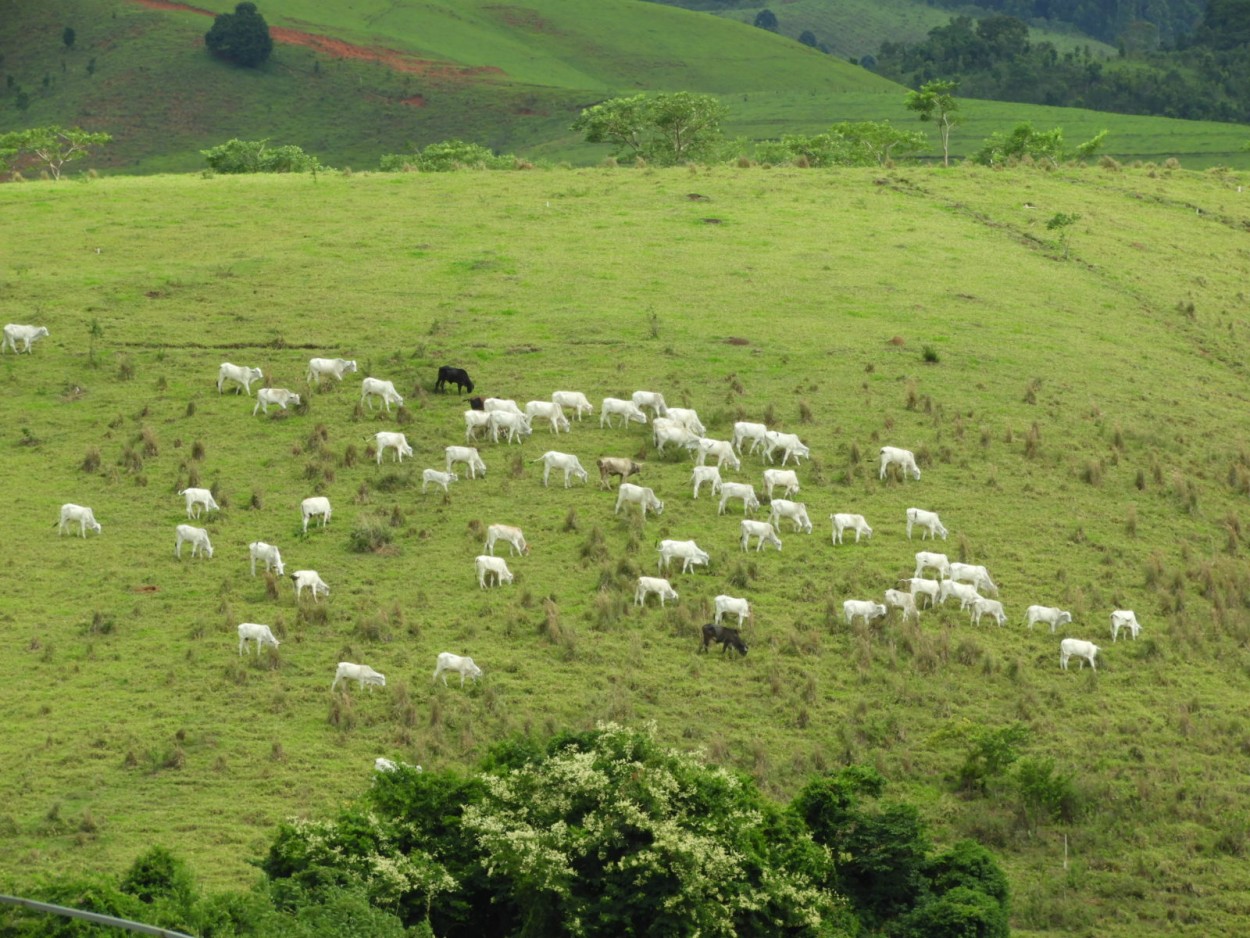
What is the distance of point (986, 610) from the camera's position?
3200 centimetres

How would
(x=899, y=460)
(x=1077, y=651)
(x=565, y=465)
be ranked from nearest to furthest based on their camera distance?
(x=1077, y=651) → (x=565, y=465) → (x=899, y=460)

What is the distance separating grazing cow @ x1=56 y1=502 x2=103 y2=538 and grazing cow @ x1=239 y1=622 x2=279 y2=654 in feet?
22.8

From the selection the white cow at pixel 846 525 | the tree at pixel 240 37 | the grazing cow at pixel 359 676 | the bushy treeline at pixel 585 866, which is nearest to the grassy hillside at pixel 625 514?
the grazing cow at pixel 359 676

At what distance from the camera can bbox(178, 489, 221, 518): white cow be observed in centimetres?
3541

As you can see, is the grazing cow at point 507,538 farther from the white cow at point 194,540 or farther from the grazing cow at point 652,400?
the grazing cow at point 652,400

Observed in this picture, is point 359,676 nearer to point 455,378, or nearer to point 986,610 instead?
point 986,610

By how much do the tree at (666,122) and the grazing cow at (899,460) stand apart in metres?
39.3

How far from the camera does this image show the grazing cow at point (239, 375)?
42281 millimetres

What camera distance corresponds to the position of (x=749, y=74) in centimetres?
15525

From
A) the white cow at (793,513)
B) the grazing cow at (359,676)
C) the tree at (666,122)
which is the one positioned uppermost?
the tree at (666,122)

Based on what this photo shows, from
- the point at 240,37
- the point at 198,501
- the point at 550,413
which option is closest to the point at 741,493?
the point at 550,413

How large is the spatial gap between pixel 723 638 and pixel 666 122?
49205 millimetres

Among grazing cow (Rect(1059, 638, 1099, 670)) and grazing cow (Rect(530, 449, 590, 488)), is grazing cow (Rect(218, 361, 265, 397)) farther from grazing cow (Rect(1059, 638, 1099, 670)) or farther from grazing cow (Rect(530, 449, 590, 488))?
grazing cow (Rect(1059, 638, 1099, 670))

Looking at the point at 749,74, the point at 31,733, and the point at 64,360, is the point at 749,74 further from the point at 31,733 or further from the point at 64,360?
the point at 31,733
